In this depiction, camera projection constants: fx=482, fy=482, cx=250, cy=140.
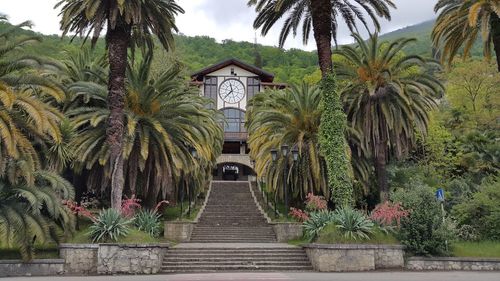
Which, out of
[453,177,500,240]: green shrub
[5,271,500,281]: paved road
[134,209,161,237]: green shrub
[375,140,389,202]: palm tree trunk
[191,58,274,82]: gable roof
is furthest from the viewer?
[191,58,274,82]: gable roof

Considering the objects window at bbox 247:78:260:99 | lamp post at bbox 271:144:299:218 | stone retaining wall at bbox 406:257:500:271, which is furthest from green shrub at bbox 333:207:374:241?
window at bbox 247:78:260:99

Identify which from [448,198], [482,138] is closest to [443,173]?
[482,138]

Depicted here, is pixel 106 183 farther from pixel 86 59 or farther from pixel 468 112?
pixel 468 112

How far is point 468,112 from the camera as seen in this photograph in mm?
40375

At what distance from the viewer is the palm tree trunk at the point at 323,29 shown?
2038 centimetres

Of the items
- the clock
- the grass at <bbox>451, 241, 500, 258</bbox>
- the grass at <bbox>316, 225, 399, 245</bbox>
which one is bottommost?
the grass at <bbox>451, 241, 500, 258</bbox>

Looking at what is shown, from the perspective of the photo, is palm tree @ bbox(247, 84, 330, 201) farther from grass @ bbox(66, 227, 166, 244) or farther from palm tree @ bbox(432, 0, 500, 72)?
grass @ bbox(66, 227, 166, 244)

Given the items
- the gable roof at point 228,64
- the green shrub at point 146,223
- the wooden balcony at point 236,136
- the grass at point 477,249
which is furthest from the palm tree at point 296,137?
the gable roof at point 228,64

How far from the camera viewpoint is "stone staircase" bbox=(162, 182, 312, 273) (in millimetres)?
17938

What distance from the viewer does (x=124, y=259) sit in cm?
1677

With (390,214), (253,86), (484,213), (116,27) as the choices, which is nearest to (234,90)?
(253,86)

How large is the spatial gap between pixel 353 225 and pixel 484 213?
294 inches

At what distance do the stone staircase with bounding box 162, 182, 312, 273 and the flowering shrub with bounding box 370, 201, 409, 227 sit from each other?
10.5 feet

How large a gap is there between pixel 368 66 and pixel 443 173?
1107cm
